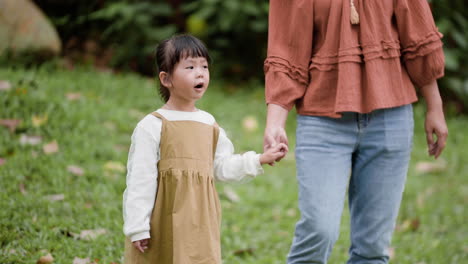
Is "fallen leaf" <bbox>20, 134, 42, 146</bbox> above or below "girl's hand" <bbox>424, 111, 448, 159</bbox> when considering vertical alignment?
below

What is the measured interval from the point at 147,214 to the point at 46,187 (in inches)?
71.9

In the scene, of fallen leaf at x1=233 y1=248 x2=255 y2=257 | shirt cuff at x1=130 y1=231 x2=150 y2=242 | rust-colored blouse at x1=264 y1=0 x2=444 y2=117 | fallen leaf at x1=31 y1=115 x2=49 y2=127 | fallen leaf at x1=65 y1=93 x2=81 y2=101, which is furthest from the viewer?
fallen leaf at x1=65 y1=93 x2=81 y2=101

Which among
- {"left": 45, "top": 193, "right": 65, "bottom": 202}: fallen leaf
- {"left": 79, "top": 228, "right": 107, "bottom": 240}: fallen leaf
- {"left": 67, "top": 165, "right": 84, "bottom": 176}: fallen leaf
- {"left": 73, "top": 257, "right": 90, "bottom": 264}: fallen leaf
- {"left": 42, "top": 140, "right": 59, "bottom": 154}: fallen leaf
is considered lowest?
{"left": 73, "top": 257, "right": 90, "bottom": 264}: fallen leaf

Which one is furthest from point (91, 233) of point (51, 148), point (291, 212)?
point (291, 212)

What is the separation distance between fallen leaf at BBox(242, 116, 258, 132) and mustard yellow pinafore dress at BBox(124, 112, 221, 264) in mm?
3388

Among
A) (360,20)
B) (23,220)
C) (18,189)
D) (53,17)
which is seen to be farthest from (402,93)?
(53,17)

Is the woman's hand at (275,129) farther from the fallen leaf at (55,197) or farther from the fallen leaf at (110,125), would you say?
the fallen leaf at (110,125)

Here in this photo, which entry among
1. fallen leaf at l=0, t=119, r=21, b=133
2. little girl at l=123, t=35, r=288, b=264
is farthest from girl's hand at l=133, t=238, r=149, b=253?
fallen leaf at l=0, t=119, r=21, b=133

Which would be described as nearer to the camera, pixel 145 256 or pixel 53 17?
pixel 145 256

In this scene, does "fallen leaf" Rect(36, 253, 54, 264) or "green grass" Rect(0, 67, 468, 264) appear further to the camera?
"green grass" Rect(0, 67, 468, 264)

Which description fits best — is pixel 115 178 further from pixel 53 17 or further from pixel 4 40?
pixel 53 17

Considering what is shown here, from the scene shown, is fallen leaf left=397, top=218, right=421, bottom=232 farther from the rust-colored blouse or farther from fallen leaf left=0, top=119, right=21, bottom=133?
fallen leaf left=0, top=119, right=21, bottom=133

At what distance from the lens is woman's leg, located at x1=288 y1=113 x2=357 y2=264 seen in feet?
6.71

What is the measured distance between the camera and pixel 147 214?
186 centimetres
